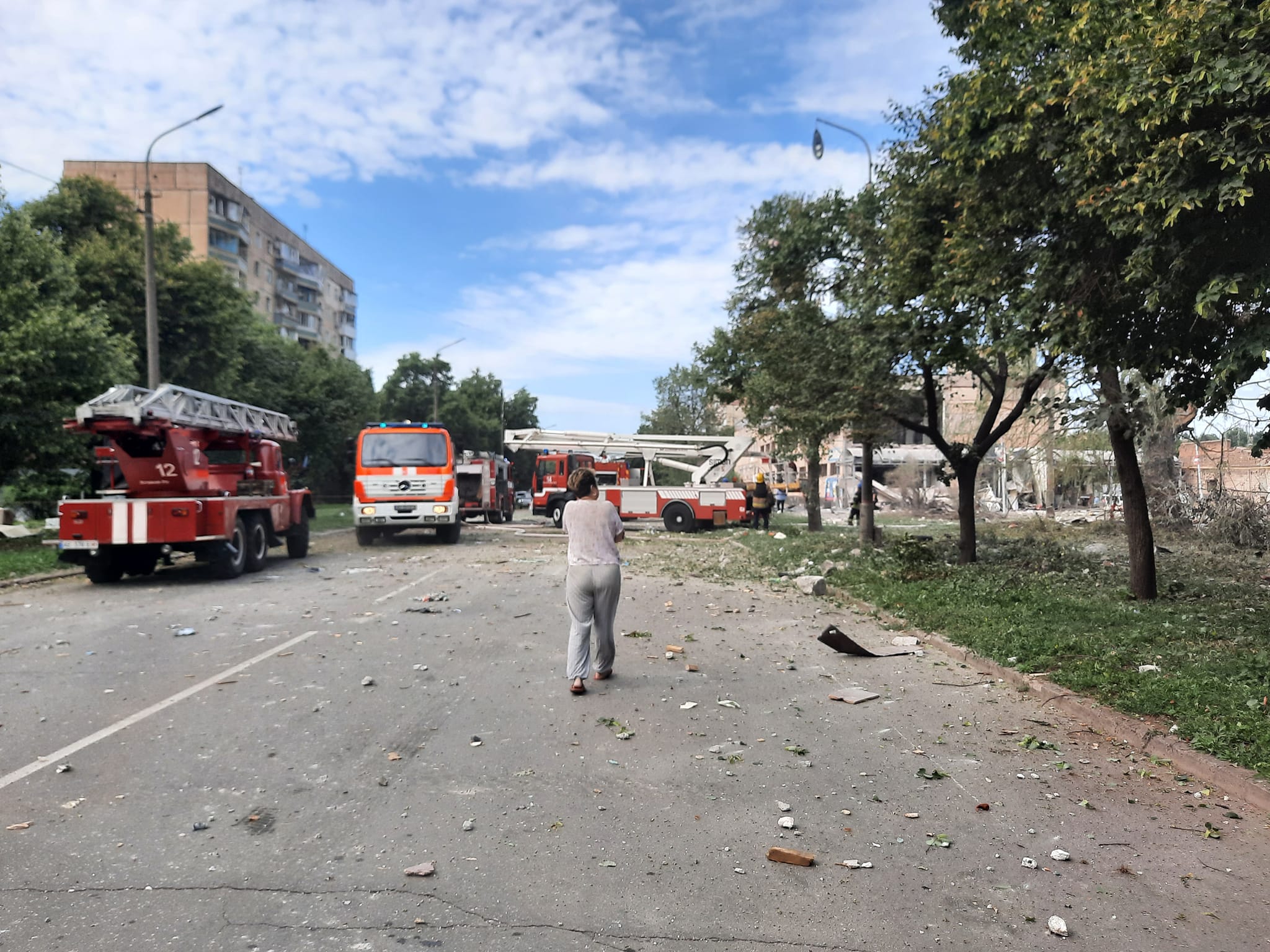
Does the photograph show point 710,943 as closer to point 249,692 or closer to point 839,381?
point 249,692

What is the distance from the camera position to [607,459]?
34.5 m

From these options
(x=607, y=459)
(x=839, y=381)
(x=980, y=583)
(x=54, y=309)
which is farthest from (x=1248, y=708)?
(x=607, y=459)

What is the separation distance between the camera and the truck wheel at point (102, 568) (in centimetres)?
1432

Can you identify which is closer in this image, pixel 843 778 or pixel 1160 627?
pixel 843 778

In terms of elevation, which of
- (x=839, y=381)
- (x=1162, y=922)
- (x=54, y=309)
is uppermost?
(x=54, y=309)

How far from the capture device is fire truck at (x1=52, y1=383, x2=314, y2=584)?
1358cm

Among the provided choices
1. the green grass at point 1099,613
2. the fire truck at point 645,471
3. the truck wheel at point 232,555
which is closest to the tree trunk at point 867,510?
the green grass at point 1099,613

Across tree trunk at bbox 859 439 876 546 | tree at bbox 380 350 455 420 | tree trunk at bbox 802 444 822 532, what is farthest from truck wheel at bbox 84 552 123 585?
tree at bbox 380 350 455 420

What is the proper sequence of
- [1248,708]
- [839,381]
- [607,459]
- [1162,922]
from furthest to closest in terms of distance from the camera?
[607,459], [839,381], [1248,708], [1162,922]

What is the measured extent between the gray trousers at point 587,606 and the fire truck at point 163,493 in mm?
9301

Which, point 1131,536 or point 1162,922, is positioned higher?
point 1131,536

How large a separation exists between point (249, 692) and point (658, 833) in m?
4.13

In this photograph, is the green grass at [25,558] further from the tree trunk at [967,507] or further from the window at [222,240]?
the window at [222,240]

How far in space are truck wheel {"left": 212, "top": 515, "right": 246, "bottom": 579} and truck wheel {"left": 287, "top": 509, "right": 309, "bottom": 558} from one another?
129 inches
